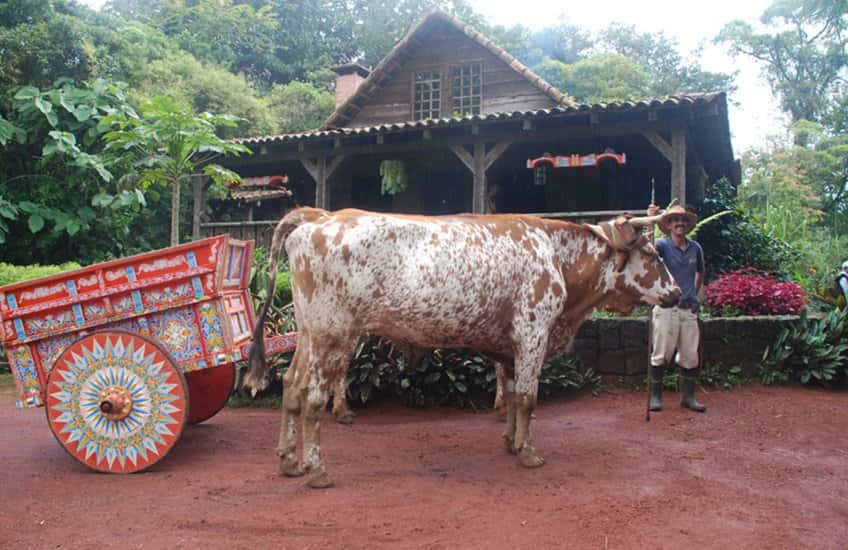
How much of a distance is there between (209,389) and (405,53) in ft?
37.7

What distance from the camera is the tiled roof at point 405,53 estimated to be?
1424 cm

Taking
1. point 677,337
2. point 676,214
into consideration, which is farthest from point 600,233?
point 677,337

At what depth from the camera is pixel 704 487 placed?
4043mm

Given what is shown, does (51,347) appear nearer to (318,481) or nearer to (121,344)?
(121,344)

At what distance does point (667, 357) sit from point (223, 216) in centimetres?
1124

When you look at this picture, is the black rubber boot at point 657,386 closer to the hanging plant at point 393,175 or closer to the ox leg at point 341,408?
the ox leg at point 341,408

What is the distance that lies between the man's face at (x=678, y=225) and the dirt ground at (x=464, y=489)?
163 centimetres

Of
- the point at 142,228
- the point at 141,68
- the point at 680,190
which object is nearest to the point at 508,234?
the point at 680,190

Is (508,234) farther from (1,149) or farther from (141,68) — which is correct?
(141,68)

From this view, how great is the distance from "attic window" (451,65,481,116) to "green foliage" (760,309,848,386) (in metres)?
9.09

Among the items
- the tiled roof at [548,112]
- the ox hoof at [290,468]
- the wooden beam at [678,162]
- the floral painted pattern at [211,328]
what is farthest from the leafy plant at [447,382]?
the wooden beam at [678,162]

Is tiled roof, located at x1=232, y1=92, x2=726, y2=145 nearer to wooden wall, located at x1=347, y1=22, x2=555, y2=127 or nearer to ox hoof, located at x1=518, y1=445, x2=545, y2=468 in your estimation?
wooden wall, located at x1=347, y1=22, x2=555, y2=127

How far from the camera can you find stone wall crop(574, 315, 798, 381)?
7.08 meters

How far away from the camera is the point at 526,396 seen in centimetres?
443
